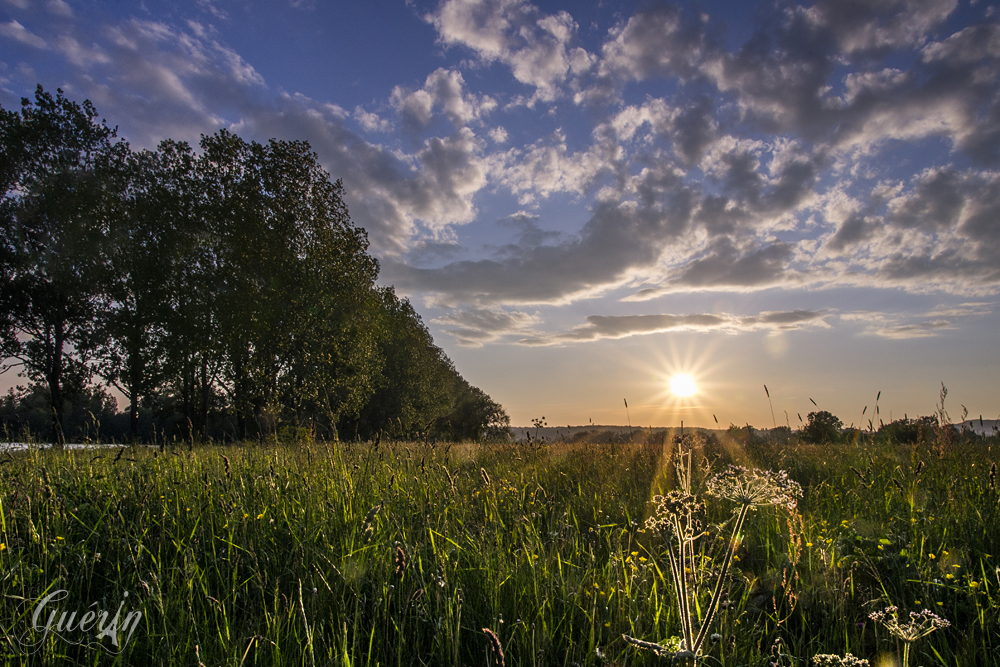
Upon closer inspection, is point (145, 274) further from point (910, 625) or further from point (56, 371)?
point (910, 625)

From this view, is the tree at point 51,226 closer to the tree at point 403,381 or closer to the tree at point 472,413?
the tree at point 403,381

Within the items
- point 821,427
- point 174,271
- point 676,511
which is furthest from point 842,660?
point 174,271

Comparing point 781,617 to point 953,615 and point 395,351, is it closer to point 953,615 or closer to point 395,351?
point 953,615

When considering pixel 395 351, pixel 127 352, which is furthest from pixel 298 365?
pixel 395 351

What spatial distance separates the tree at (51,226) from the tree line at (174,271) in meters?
0.05

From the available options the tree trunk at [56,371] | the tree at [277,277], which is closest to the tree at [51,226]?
the tree trunk at [56,371]

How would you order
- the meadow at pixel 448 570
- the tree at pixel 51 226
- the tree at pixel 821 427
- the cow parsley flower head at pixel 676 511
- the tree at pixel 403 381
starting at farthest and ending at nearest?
the tree at pixel 403 381 < the tree at pixel 51 226 < the tree at pixel 821 427 < the meadow at pixel 448 570 < the cow parsley flower head at pixel 676 511

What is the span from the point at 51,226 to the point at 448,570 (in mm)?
26404

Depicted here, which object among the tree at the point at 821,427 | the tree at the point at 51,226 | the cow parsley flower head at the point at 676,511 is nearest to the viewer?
the cow parsley flower head at the point at 676,511

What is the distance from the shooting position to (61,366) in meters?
21.3

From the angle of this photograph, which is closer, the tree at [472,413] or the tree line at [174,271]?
the tree line at [174,271]

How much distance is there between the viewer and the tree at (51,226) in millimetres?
19891

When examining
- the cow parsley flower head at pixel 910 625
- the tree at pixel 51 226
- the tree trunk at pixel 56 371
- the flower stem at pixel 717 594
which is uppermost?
the tree at pixel 51 226

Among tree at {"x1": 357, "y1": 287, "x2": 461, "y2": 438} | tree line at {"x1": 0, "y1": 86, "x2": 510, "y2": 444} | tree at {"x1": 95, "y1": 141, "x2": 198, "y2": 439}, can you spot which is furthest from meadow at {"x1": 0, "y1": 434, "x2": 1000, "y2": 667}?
tree at {"x1": 357, "y1": 287, "x2": 461, "y2": 438}
